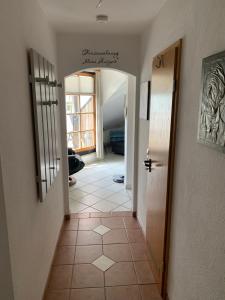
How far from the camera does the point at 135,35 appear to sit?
2.62 metres

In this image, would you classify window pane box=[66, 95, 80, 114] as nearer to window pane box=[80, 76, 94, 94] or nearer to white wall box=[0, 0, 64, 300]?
window pane box=[80, 76, 94, 94]

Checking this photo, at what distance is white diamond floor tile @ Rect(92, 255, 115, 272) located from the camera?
7.00ft

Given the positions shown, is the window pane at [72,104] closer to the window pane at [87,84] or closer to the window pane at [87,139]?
the window pane at [87,84]

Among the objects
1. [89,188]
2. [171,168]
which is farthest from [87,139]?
[171,168]

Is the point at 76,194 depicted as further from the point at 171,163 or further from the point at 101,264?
the point at 171,163

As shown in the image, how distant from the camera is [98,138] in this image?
5789 millimetres

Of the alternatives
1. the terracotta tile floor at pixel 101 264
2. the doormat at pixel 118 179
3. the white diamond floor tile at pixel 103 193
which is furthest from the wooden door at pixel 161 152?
the doormat at pixel 118 179

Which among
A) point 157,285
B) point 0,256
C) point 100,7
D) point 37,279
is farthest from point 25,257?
point 100,7

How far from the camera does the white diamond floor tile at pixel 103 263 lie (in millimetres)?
2135

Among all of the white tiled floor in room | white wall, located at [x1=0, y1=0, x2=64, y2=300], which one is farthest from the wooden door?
the white tiled floor in room

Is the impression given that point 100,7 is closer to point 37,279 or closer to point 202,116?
point 202,116

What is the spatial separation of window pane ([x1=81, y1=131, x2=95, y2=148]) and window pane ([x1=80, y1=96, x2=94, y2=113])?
573 mm

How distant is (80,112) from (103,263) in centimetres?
Result: 387

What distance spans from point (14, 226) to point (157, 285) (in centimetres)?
142
